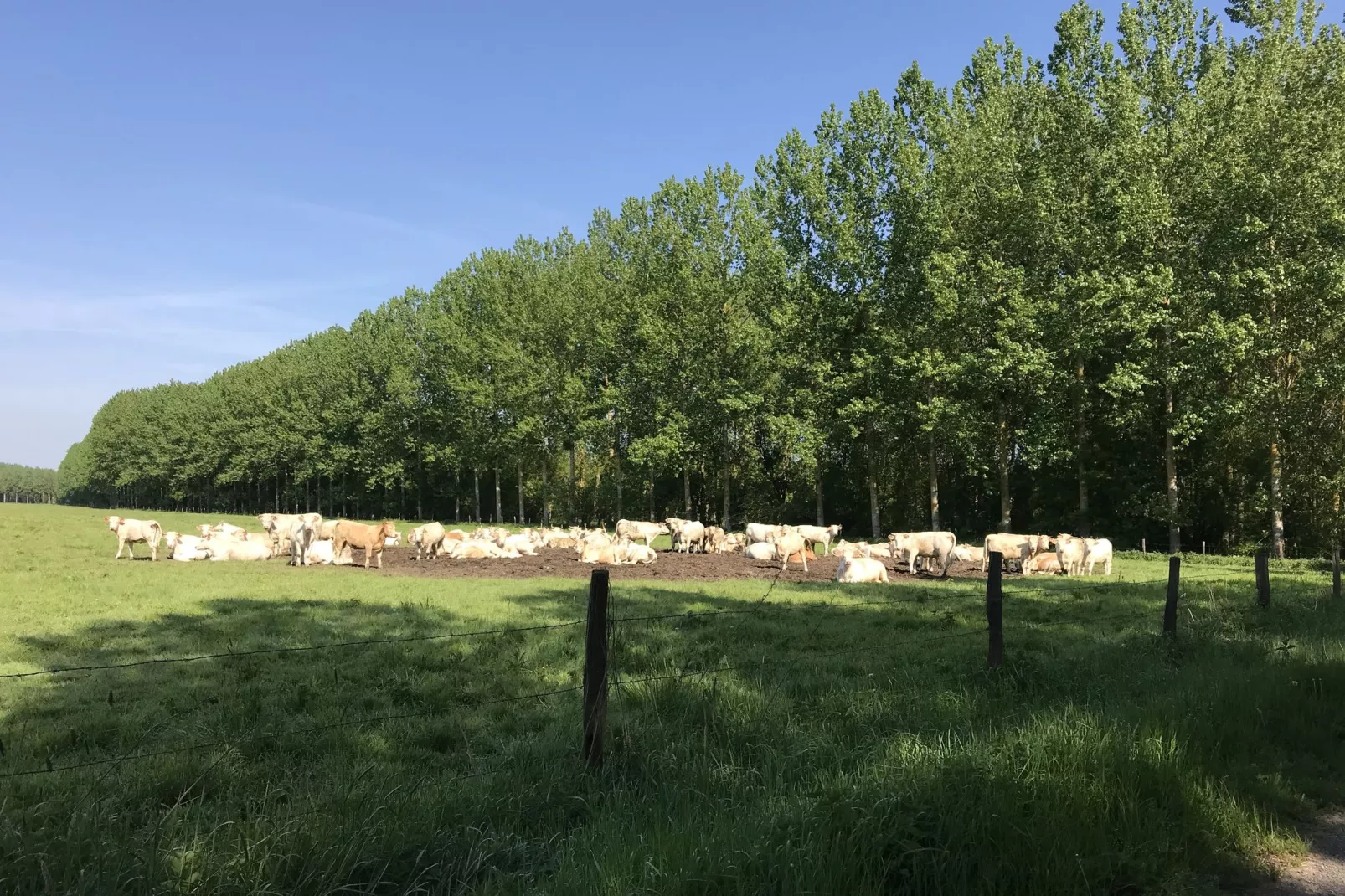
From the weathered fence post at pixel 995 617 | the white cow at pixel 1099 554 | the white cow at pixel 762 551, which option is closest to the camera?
the weathered fence post at pixel 995 617

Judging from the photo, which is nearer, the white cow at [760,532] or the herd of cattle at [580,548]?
the herd of cattle at [580,548]

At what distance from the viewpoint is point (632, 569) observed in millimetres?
22297

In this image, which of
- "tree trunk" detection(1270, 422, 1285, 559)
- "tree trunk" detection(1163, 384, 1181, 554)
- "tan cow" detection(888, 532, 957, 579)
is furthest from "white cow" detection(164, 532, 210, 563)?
"tree trunk" detection(1270, 422, 1285, 559)

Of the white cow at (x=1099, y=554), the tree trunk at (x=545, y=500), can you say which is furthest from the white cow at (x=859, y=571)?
the tree trunk at (x=545, y=500)

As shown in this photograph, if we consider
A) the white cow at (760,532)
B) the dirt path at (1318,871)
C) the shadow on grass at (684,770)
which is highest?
the white cow at (760,532)

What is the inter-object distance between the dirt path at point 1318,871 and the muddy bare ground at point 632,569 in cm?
1497

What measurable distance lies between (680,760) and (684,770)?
15cm

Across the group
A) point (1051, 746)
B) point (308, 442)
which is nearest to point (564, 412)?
point (308, 442)

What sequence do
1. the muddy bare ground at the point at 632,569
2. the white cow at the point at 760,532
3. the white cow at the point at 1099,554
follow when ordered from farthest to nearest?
the white cow at the point at 760,532, the white cow at the point at 1099,554, the muddy bare ground at the point at 632,569

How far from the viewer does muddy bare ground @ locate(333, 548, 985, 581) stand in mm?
20281

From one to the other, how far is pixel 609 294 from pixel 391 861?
4873 cm

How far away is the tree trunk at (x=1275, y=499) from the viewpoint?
26.0 meters

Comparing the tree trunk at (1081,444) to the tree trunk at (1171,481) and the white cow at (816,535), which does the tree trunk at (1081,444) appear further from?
the white cow at (816,535)

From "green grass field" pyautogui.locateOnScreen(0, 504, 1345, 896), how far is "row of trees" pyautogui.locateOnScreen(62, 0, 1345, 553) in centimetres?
2025
